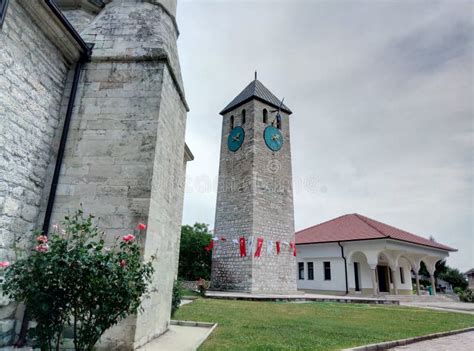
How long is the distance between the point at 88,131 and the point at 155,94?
3.99 feet

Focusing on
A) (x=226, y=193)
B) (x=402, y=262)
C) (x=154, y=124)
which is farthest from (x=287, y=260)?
(x=154, y=124)

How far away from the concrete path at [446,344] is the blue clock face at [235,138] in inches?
562

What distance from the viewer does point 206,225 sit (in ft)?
107

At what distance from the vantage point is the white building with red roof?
18000 millimetres

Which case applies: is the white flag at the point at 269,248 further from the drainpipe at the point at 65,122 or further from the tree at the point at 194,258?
the drainpipe at the point at 65,122

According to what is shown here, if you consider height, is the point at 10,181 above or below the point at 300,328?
above

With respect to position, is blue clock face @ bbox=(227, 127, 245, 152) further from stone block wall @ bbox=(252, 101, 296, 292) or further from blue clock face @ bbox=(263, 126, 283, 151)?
blue clock face @ bbox=(263, 126, 283, 151)

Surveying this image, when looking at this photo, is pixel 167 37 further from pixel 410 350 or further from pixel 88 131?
pixel 410 350

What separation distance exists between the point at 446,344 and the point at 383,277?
16515 millimetres

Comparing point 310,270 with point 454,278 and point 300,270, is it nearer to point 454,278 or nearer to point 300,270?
point 300,270

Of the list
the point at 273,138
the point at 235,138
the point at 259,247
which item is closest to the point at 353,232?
the point at 259,247

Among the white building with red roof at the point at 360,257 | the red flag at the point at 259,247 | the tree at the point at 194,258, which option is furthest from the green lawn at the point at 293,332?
the tree at the point at 194,258

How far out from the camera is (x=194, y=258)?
27859 millimetres

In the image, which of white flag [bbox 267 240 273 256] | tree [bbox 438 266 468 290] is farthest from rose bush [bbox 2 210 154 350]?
tree [bbox 438 266 468 290]
